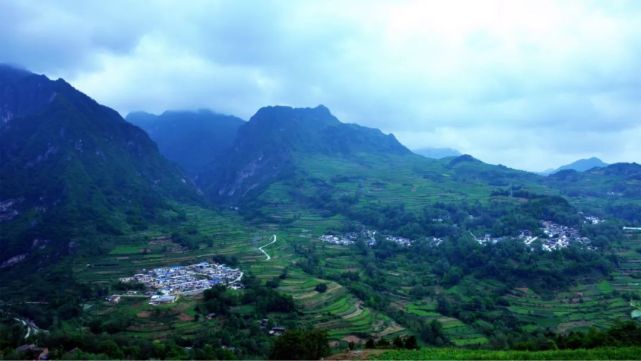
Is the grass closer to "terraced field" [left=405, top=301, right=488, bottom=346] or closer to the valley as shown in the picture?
the valley

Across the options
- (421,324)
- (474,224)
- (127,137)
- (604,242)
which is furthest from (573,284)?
(127,137)

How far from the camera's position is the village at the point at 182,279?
5934cm

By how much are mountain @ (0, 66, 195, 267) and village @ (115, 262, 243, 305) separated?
868 inches

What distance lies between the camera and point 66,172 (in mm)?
119625

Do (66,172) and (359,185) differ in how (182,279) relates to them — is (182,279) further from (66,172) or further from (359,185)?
(359,185)

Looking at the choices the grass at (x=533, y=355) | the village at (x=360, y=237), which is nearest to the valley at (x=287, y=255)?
the village at (x=360, y=237)

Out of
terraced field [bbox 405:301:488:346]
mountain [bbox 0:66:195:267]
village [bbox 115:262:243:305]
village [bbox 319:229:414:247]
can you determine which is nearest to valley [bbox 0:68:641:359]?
terraced field [bbox 405:301:488:346]

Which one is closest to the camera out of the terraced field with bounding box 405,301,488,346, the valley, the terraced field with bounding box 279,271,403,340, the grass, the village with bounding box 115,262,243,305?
the grass

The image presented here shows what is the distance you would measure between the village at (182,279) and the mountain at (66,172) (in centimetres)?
2206

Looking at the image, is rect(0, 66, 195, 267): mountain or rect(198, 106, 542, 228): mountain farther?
rect(198, 106, 542, 228): mountain

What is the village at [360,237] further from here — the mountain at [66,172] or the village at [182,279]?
the mountain at [66,172]

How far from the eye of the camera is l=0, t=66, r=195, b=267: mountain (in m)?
93.4

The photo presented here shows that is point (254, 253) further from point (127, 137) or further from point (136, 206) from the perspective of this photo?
point (127, 137)

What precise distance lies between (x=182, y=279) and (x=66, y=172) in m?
71.8
